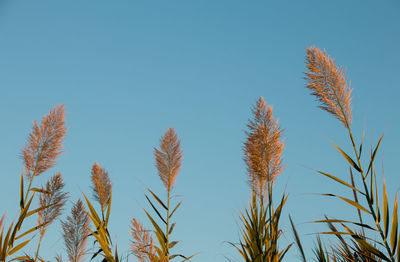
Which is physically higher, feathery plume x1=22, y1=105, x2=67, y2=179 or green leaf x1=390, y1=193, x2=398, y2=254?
feathery plume x1=22, y1=105, x2=67, y2=179

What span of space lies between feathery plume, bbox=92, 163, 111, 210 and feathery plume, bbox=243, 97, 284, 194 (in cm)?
147

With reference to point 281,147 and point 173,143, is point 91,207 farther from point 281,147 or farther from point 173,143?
point 281,147

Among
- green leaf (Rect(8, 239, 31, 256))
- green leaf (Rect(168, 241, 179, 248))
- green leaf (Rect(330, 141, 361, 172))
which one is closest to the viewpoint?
green leaf (Rect(330, 141, 361, 172))

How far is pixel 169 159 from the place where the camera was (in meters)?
4.21

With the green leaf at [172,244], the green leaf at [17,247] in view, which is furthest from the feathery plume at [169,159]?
the green leaf at [17,247]

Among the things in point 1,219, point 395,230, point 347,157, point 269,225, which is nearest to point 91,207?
point 1,219

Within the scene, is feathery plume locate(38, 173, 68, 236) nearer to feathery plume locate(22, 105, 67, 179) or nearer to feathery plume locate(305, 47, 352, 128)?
feathery plume locate(22, 105, 67, 179)

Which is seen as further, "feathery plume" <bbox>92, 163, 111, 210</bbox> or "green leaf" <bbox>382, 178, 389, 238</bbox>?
"feathery plume" <bbox>92, 163, 111, 210</bbox>

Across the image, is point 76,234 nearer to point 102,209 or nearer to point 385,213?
point 102,209

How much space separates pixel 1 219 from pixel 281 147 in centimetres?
275

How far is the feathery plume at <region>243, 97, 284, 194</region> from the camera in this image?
3623mm

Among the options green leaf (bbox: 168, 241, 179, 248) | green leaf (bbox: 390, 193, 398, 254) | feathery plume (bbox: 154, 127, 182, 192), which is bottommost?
green leaf (bbox: 390, 193, 398, 254)

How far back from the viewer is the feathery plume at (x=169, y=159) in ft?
13.4

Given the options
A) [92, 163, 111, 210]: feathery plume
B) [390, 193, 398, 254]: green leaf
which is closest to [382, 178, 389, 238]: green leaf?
[390, 193, 398, 254]: green leaf
